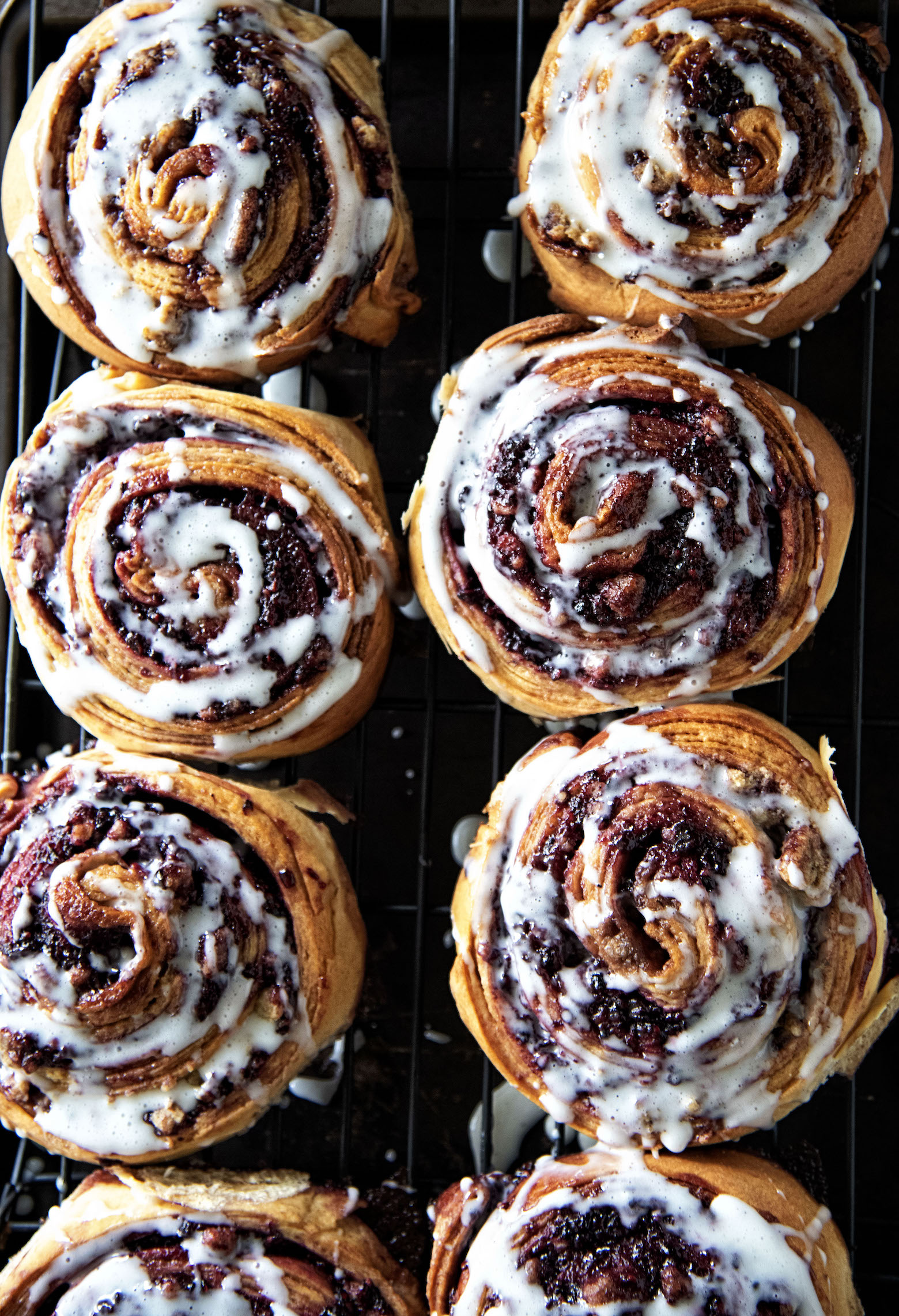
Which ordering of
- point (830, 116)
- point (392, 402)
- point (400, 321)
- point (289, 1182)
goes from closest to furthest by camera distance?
1. point (830, 116)
2. point (289, 1182)
3. point (400, 321)
4. point (392, 402)

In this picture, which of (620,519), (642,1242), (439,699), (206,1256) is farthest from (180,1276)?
(620,519)

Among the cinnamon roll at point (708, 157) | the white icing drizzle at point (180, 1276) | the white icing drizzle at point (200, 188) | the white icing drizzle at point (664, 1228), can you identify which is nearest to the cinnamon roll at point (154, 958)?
the white icing drizzle at point (180, 1276)

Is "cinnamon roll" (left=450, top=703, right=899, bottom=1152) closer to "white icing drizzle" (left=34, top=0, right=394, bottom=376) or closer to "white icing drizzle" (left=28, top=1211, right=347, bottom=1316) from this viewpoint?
"white icing drizzle" (left=28, top=1211, right=347, bottom=1316)

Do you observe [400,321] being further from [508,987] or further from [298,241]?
[508,987]

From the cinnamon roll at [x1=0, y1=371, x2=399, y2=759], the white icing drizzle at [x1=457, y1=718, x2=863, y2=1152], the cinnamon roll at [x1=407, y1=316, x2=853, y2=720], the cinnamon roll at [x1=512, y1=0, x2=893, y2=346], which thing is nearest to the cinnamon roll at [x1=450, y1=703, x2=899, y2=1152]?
the white icing drizzle at [x1=457, y1=718, x2=863, y2=1152]

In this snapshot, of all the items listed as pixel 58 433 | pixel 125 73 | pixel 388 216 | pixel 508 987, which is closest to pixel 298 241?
pixel 388 216
